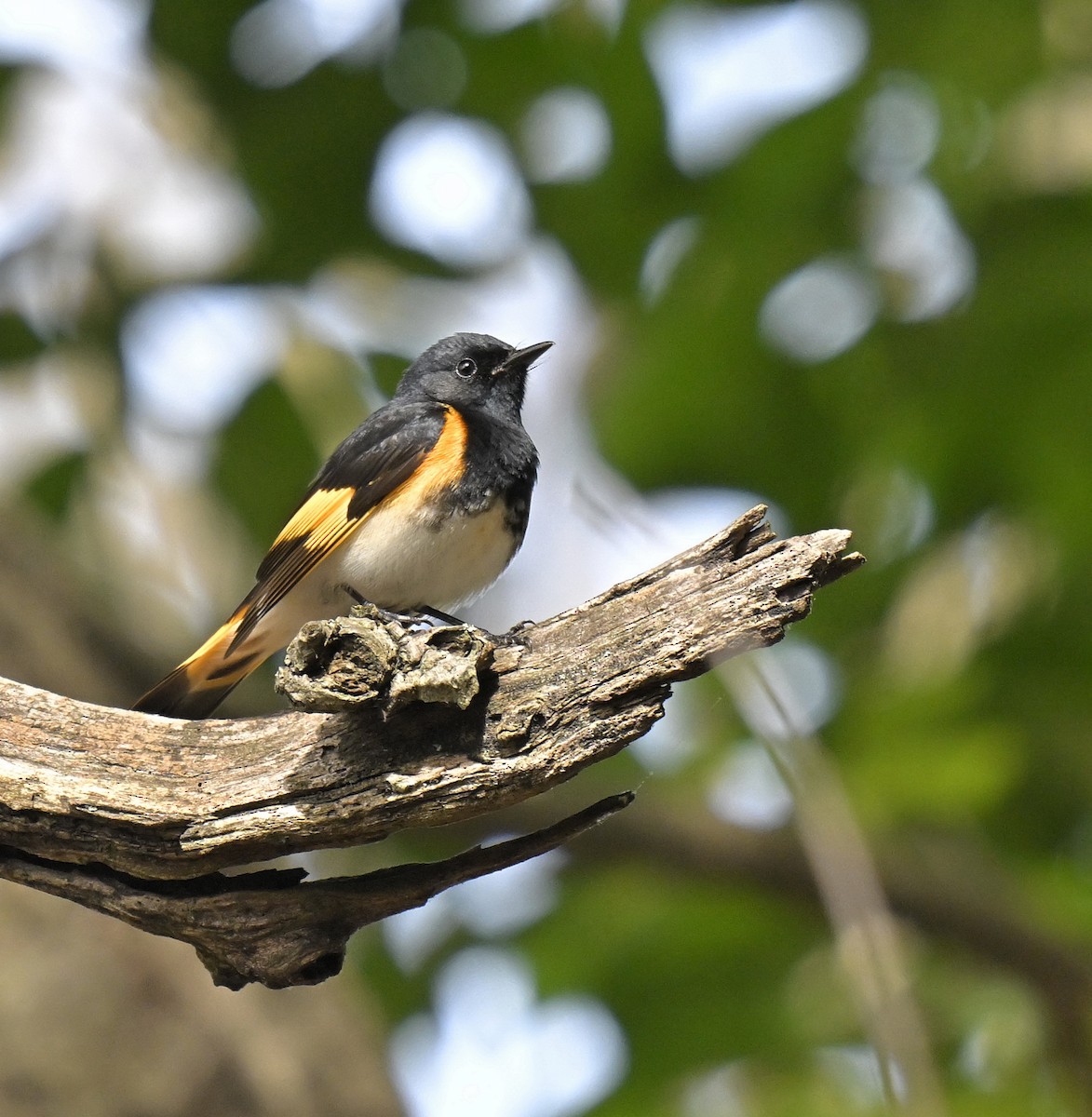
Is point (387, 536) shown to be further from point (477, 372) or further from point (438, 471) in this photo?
point (477, 372)

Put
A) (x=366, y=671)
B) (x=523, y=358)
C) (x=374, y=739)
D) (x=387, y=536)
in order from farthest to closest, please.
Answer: (x=523, y=358) < (x=387, y=536) < (x=374, y=739) < (x=366, y=671)

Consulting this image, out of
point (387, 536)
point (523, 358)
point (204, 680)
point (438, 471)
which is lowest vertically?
point (204, 680)

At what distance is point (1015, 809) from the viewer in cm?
652

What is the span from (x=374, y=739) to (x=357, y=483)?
1612 millimetres

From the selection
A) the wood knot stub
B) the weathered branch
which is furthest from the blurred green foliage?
the wood knot stub

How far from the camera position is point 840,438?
236 inches

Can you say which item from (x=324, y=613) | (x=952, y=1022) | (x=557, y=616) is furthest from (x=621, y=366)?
(x=557, y=616)

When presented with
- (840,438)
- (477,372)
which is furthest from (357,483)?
(840,438)

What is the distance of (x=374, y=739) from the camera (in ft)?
8.23

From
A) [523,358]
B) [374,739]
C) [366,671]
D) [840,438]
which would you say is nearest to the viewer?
[366,671]

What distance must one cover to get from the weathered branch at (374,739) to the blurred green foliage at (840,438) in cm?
334

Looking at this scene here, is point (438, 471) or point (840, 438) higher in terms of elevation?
point (840, 438)

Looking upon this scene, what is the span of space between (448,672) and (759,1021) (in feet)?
14.3

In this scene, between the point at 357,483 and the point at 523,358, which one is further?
the point at 523,358
